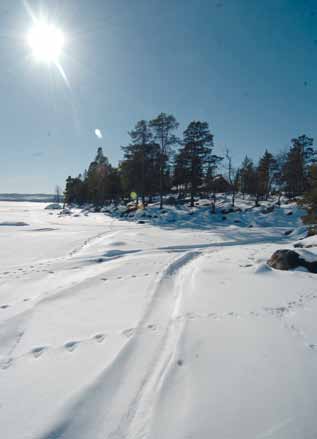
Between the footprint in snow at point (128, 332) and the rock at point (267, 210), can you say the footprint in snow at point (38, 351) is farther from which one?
the rock at point (267, 210)

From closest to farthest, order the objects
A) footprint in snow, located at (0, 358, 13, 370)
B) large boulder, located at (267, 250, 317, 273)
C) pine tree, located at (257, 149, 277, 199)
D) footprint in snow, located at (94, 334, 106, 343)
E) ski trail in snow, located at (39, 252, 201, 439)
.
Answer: ski trail in snow, located at (39, 252, 201, 439), footprint in snow, located at (0, 358, 13, 370), footprint in snow, located at (94, 334, 106, 343), large boulder, located at (267, 250, 317, 273), pine tree, located at (257, 149, 277, 199)

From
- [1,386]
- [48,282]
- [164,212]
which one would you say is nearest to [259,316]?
[1,386]

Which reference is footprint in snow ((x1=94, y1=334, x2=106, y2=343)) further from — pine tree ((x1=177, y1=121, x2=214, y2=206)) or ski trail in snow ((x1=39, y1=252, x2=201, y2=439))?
pine tree ((x1=177, y1=121, x2=214, y2=206))

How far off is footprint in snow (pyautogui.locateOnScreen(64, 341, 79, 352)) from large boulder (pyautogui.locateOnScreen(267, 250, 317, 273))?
5.45 m

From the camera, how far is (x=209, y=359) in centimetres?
256

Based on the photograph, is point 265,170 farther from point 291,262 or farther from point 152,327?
point 152,327

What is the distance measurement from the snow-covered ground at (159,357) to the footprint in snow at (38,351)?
1 centimetres

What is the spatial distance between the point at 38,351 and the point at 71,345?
1.27 ft

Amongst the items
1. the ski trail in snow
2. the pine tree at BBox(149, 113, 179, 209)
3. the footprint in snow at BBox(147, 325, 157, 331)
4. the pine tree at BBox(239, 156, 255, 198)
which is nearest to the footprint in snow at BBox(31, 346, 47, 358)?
the ski trail in snow

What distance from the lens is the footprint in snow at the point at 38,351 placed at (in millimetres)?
2663

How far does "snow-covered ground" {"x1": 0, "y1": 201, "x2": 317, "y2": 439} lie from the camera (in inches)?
70.7

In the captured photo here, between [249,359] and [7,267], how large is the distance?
23.2 feet

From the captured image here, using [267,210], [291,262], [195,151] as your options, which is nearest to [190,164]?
[195,151]

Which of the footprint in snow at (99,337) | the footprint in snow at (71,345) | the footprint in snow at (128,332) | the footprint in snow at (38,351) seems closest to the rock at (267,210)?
the footprint in snow at (128,332)
